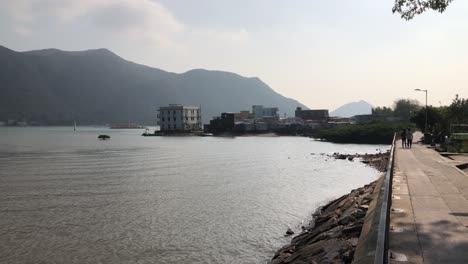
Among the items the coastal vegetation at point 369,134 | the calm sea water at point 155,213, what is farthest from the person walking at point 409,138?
the coastal vegetation at point 369,134

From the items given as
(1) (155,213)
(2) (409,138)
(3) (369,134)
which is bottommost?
(1) (155,213)

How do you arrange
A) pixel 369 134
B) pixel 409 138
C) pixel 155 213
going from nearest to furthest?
pixel 155 213 → pixel 409 138 → pixel 369 134

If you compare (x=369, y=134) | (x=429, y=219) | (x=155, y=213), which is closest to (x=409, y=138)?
(x=155, y=213)

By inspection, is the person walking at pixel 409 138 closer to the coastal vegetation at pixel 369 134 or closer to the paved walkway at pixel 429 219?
the paved walkway at pixel 429 219

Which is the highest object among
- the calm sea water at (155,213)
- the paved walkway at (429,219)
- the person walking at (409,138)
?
the person walking at (409,138)

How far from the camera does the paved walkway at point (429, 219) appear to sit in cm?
959

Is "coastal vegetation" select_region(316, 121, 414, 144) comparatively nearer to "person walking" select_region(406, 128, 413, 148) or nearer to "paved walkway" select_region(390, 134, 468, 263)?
"person walking" select_region(406, 128, 413, 148)

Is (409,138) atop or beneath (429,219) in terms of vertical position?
atop

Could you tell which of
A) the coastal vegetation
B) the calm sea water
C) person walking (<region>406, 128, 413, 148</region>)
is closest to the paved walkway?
the calm sea water

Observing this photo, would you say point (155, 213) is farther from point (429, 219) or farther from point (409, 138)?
point (409, 138)

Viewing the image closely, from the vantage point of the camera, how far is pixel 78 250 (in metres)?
20.6

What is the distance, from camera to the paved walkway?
9.59 metres

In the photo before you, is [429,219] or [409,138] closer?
[429,219]

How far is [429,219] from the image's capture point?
1284 centimetres
